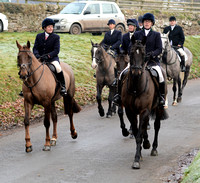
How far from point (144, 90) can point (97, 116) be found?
17.3 feet

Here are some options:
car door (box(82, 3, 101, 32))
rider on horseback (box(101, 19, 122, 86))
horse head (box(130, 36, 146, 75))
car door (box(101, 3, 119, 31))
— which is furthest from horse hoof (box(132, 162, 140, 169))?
car door (box(101, 3, 119, 31))

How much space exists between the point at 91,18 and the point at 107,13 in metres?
1.88

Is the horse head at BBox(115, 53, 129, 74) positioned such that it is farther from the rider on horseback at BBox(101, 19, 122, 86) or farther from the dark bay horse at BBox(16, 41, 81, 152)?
the dark bay horse at BBox(16, 41, 81, 152)

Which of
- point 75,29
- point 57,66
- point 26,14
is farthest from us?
point 75,29

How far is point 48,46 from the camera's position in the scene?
11.1 meters

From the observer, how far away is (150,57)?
10023 millimetres

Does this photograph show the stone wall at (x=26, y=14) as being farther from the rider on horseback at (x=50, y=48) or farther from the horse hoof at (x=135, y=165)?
the horse hoof at (x=135, y=165)

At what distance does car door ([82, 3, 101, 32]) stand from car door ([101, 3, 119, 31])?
49cm

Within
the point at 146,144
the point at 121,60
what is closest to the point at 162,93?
the point at 146,144

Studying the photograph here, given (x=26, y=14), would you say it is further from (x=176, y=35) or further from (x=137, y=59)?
(x=137, y=59)

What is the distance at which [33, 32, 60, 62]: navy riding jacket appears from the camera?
11078mm

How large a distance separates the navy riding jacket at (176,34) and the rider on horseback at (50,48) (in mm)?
7894

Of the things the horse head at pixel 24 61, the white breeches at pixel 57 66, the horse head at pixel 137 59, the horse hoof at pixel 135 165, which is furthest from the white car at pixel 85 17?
the horse hoof at pixel 135 165

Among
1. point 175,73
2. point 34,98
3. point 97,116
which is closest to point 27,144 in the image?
point 34,98
